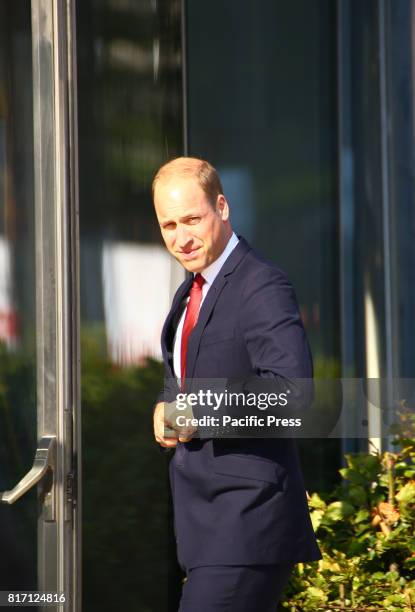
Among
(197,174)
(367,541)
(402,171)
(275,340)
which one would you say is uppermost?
(402,171)

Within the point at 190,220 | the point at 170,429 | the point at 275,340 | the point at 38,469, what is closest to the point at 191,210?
the point at 190,220

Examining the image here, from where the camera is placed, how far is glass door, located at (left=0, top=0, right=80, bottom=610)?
2.88m

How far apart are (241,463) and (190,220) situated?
588 millimetres

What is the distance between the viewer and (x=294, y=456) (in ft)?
8.36

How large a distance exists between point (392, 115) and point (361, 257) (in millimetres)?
665

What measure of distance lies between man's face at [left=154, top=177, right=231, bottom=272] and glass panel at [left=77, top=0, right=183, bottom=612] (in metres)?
0.76

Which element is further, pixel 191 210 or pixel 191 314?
pixel 191 314

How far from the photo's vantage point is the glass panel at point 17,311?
9.59 ft

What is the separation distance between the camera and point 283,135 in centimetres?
487

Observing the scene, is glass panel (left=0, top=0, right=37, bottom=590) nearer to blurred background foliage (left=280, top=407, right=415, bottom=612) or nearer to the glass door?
the glass door

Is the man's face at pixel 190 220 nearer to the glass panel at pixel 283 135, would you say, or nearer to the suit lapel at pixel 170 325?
the suit lapel at pixel 170 325

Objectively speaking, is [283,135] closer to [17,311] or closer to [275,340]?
[17,311]

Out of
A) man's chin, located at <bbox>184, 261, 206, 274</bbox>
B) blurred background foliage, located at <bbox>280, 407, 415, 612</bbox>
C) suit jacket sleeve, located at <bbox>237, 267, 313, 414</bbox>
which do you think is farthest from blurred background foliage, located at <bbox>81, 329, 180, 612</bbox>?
suit jacket sleeve, located at <bbox>237, 267, 313, 414</bbox>

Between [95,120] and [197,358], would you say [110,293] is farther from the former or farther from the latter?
[197,358]
